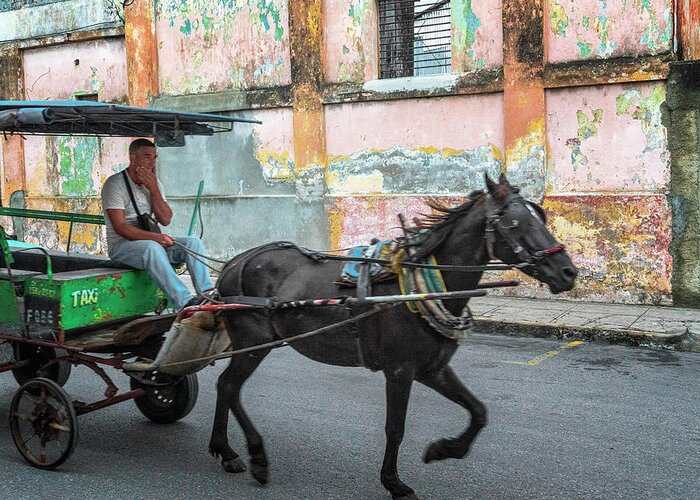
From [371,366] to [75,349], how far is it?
6.44 feet

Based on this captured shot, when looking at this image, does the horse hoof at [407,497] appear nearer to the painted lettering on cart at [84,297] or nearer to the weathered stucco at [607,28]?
the painted lettering on cart at [84,297]

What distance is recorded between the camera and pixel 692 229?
9.92 m

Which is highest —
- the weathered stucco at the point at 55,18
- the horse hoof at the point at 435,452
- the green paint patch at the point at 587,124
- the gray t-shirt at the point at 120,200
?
the weathered stucco at the point at 55,18

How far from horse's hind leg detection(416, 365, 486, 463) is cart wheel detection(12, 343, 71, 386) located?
266 cm

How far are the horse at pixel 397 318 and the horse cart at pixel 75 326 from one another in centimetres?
62

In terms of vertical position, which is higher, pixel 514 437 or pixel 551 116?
pixel 551 116

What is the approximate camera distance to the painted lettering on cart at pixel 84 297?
518cm

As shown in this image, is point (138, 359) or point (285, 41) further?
point (285, 41)

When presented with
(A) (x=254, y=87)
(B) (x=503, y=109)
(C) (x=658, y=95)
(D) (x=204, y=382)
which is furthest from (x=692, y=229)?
(A) (x=254, y=87)

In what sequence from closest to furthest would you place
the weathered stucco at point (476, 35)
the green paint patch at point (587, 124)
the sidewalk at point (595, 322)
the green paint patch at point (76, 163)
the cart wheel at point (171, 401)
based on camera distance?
the cart wheel at point (171, 401)
the sidewalk at point (595, 322)
the green paint patch at point (587, 124)
the weathered stucco at point (476, 35)
the green paint patch at point (76, 163)

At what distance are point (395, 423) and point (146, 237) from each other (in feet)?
7.44

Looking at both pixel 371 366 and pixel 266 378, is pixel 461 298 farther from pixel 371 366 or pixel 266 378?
pixel 266 378

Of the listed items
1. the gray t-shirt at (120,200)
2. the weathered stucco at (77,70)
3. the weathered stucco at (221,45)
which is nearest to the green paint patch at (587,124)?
the weathered stucco at (221,45)

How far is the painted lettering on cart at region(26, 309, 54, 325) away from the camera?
16.9ft
